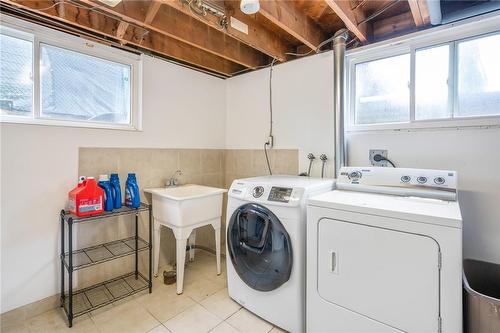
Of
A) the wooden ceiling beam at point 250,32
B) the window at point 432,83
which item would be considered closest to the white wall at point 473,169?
the window at point 432,83

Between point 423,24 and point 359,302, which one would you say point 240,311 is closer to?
point 359,302

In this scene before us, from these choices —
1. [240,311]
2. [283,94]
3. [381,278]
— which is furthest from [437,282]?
[283,94]

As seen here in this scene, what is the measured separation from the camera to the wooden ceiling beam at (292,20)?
5.41 feet

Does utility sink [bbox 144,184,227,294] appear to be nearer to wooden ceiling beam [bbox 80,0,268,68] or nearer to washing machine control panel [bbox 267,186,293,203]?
washing machine control panel [bbox 267,186,293,203]

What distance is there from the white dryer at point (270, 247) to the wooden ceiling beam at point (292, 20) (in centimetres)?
115

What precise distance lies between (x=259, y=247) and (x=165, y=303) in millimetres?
934

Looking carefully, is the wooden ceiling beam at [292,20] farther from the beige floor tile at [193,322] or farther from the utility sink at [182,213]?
the beige floor tile at [193,322]

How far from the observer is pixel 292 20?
1851mm

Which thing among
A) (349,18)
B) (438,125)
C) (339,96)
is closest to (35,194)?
(339,96)

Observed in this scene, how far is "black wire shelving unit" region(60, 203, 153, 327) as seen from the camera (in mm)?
1740

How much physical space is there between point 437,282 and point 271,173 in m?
1.70

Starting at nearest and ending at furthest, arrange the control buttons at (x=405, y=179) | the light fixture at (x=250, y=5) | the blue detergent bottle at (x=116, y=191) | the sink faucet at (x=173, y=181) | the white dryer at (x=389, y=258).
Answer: the white dryer at (x=389, y=258) < the light fixture at (x=250, y=5) < the control buttons at (x=405, y=179) < the blue detergent bottle at (x=116, y=191) < the sink faucet at (x=173, y=181)

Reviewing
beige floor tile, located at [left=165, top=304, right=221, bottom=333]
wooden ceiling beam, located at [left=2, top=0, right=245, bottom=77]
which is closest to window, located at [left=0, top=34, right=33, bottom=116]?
wooden ceiling beam, located at [left=2, top=0, right=245, bottom=77]

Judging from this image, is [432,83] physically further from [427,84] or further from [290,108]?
[290,108]
